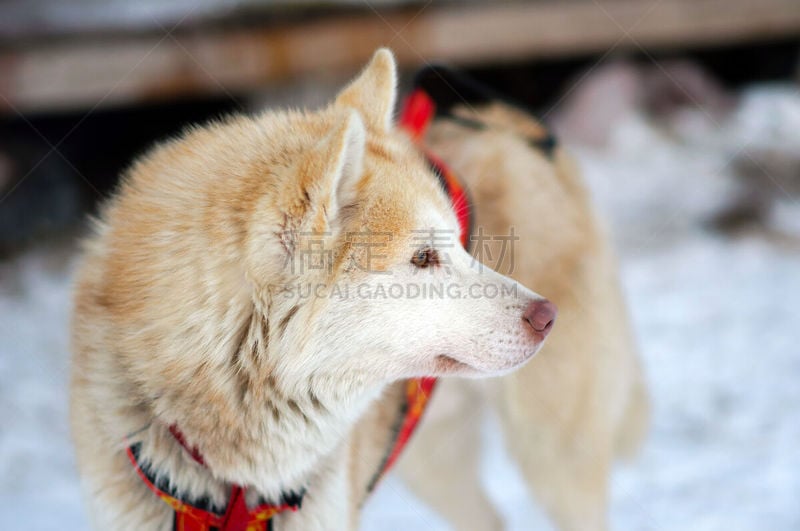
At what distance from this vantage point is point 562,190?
2445 mm

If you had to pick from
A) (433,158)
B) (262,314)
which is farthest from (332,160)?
(433,158)

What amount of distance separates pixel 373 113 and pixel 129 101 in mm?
3670

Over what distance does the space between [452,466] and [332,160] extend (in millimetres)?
1828

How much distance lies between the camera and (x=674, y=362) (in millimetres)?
4090

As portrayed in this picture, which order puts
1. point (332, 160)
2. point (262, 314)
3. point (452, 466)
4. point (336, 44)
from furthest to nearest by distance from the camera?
point (336, 44) → point (452, 466) → point (262, 314) → point (332, 160)

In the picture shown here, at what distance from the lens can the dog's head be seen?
144 cm

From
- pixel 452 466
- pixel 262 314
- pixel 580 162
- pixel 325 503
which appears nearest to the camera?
pixel 262 314

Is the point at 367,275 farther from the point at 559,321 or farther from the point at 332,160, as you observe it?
the point at 559,321

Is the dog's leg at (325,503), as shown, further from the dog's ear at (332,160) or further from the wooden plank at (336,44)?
the wooden plank at (336,44)

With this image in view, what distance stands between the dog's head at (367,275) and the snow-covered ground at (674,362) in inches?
53.6

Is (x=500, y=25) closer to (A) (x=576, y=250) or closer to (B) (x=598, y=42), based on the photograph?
(B) (x=598, y=42)

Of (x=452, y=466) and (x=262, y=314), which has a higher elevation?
(x=452, y=466)

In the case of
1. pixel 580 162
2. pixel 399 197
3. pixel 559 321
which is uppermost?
pixel 580 162

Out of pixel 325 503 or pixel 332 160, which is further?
pixel 325 503
